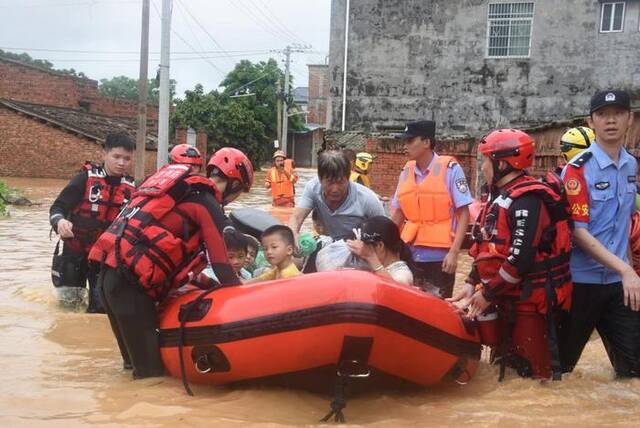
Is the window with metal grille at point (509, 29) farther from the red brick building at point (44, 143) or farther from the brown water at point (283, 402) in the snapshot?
the red brick building at point (44, 143)

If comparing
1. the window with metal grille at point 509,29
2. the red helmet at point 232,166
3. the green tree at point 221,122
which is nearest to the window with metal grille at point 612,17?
the window with metal grille at point 509,29

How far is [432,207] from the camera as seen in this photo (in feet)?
15.9

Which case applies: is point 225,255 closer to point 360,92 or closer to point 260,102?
point 360,92

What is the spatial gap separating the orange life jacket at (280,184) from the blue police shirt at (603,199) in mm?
8826

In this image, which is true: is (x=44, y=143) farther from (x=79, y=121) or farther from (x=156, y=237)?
(x=156, y=237)

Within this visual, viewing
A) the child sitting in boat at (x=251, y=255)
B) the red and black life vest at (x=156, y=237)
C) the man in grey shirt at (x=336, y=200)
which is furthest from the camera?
the child sitting in boat at (x=251, y=255)

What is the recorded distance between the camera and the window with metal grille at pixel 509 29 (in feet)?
58.1

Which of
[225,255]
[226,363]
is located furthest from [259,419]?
[225,255]

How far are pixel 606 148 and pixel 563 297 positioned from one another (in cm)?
77

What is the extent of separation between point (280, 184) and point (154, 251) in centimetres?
861

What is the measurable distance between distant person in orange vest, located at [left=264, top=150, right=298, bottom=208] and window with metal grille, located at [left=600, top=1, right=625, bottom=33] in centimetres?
930

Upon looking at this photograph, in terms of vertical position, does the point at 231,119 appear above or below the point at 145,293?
above

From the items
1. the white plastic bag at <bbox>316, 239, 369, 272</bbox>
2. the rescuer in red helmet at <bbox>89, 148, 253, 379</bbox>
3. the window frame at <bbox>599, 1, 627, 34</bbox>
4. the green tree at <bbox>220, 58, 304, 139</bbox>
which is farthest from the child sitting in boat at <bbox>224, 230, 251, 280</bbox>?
the green tree at <bbox>220, 58, 304, 139</bbox>

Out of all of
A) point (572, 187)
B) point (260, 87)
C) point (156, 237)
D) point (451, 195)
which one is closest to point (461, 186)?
point (451, 195)
